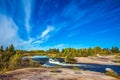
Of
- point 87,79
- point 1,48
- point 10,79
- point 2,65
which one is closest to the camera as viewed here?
point 10,79

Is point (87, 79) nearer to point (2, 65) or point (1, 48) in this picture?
point (2, 65)

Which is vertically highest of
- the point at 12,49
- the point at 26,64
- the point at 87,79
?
the point at 12,49

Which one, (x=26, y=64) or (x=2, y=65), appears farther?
(x=26, y=64)

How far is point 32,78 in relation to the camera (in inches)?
1254

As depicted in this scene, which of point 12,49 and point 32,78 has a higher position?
point 12,49

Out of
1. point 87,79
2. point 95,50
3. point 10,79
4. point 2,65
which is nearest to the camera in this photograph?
point 10,79

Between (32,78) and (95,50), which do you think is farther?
(95,50)

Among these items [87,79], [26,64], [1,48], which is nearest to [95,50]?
[1,48]

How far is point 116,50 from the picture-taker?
560 ft

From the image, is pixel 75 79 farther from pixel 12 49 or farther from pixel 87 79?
pixel 12 49

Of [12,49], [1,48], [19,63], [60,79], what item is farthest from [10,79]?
[1,48]

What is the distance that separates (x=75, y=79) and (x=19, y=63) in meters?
21.0

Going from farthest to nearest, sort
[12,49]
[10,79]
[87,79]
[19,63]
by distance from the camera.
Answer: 1. [12,49]
2. [19,63]
3. [87,79]
4. [10,79]

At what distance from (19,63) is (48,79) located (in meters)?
18.9
